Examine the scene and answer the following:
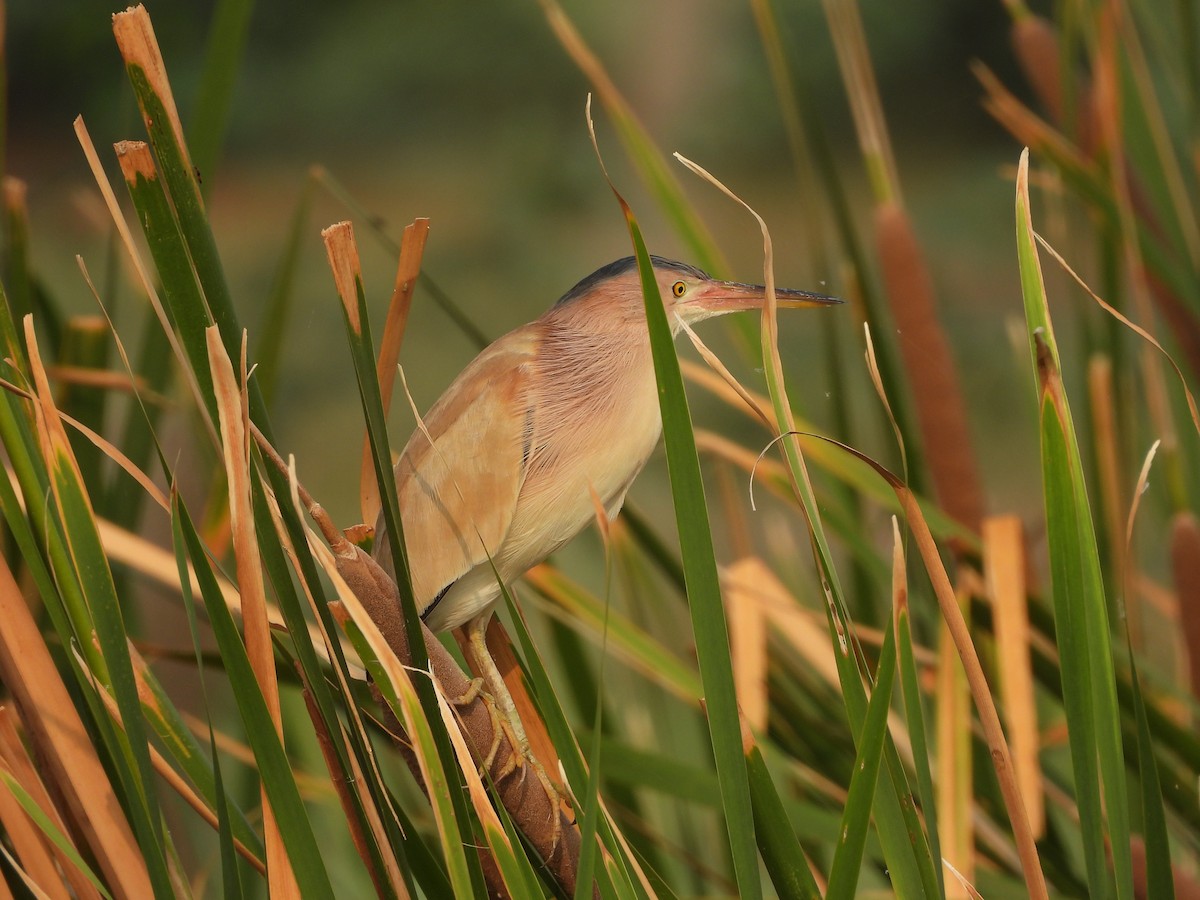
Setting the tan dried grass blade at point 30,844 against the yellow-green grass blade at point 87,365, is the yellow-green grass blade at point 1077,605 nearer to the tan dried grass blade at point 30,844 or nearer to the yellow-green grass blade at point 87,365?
the tan dried grass blade at point 30,844

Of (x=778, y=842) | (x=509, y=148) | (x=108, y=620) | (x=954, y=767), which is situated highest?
(x=509, y=148)

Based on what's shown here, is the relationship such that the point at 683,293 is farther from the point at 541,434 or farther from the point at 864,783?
the point at 864,783

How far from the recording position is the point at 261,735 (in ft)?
0.78

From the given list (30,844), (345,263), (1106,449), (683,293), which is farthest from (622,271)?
(1106,449)

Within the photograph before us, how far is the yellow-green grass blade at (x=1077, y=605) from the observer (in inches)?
9.8

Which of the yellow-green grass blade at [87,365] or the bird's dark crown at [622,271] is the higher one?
the yellow-green grass blade at [87,365]

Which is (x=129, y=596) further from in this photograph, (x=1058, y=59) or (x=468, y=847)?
(x=1058, y=59)

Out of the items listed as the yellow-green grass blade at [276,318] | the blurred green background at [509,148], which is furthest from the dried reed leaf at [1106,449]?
the blurred green background at [509,148]

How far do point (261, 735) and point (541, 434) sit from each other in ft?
0.53

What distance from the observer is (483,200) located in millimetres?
2141

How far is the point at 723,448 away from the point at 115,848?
0.34 m

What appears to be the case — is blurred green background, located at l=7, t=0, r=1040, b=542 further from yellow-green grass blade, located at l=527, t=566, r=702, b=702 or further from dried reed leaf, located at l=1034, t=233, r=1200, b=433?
dried reed leaf, located at l=1034, t=233, r=1200, b=433

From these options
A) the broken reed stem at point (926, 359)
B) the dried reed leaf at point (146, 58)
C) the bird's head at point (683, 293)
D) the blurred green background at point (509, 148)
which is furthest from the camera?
the blurred green background at point (509, 148)

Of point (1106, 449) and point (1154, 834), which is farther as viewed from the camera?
point (1106, 449)
